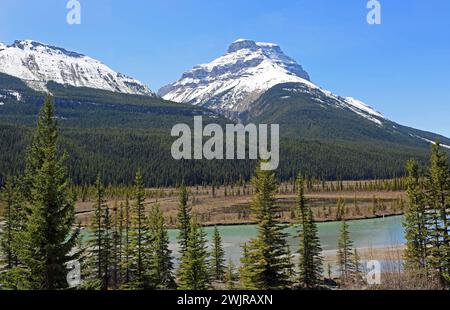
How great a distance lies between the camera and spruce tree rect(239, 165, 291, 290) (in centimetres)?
2567

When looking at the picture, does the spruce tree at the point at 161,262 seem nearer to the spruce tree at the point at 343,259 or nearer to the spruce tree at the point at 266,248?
the spruce tree at the point at 266,248

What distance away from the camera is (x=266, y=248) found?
25609 mm

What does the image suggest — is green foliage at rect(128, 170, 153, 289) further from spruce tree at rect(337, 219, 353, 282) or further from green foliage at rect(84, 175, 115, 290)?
spruce tree at rect(337, 219, 353, 282)

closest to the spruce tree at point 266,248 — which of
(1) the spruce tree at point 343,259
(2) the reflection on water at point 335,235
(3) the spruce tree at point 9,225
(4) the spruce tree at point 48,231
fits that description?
(4) the spruce tree at point 48,231

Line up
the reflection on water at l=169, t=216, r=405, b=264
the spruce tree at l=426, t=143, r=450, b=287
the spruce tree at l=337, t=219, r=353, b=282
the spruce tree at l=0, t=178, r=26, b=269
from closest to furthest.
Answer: the spruce tree at l=426, t=143, r=450, b=287 < the spruce tree at l=0, t=178, r=26, b=269 < the spruce tree at l=337, t=219, r=353, b=282 < the reflection on water at l=169, t=216, r=405, b=264

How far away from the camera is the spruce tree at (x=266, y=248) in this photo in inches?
1011

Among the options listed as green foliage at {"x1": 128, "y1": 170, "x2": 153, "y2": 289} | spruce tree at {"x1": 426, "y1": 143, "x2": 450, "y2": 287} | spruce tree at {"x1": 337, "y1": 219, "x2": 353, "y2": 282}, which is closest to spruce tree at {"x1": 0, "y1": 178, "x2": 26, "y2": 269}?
green foliage at {"x1": 128, "y1": 170, "x2": 153, "y2": 289}

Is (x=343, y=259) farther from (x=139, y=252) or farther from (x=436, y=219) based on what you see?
(x=139, y=252)

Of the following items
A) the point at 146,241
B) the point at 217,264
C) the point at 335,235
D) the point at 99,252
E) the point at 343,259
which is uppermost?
the point at 146,241

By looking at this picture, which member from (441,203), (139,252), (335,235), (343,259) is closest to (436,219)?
(441,203)
